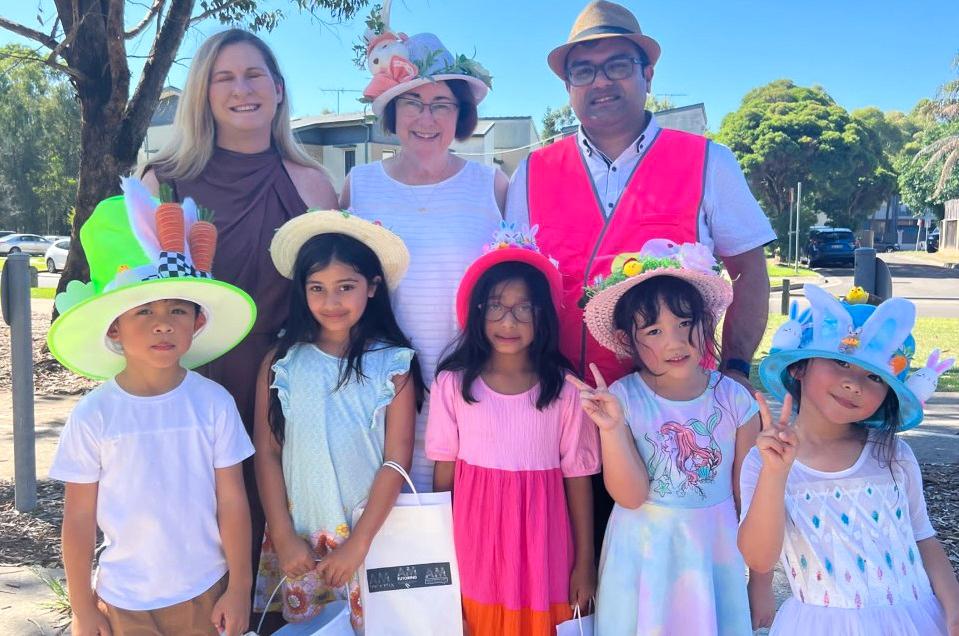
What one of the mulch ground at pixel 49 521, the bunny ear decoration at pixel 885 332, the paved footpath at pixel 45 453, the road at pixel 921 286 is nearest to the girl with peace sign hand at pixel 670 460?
the bunny ear decoration at pixel 885 332

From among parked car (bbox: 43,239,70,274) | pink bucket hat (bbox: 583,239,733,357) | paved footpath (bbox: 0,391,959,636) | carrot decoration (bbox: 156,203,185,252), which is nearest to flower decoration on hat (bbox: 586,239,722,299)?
pink bucket hat (bbox: 583,239,733,357)

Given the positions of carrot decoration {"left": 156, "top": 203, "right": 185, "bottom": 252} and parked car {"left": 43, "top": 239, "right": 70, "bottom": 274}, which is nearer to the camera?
carrot decoration {"left": 156, "top": 203, "right": 185, "bottom": 252}

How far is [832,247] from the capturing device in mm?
28109

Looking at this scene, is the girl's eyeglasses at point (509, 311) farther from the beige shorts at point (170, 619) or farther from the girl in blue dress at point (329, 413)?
the beige shorts at point (170, 619)

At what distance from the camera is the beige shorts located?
2.13 metres

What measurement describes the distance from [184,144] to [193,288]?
2.76 feet

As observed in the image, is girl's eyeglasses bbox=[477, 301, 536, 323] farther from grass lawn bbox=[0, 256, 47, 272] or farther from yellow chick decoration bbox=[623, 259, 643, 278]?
grass lawn bbox=[0, 256, 47, 272]

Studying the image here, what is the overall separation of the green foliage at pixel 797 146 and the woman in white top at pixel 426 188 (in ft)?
102

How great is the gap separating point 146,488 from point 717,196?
220 centimetres

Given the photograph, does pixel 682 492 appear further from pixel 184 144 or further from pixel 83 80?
pixel 83 80

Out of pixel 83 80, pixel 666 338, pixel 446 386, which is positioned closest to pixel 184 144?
pixel 446 386

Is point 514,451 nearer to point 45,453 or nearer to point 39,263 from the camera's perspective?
point 45,453

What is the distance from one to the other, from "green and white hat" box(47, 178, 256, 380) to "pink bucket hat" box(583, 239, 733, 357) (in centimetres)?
119

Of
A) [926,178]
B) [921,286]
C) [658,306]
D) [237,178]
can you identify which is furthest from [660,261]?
[926,178]
